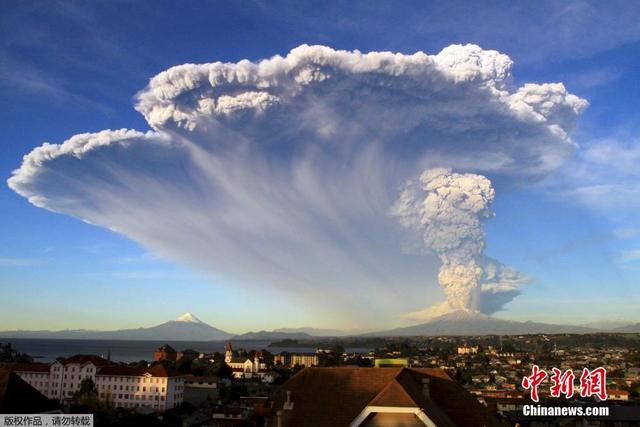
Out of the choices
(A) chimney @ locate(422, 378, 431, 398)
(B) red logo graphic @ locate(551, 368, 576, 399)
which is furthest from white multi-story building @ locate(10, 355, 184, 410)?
(A) chimney @ locate(422, 378, 431, 398)

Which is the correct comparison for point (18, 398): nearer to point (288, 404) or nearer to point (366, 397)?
point (288, 404)

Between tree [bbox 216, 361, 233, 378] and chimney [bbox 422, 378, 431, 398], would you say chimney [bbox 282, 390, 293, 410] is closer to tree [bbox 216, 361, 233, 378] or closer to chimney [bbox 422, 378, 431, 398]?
chimney [bbox 422, 378, 431, 398]

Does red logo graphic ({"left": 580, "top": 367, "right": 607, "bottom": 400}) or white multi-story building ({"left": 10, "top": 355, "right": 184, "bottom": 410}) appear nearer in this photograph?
red logo graphic ({"left": 580, "top": 367, "right": 607, "bottom": 400})

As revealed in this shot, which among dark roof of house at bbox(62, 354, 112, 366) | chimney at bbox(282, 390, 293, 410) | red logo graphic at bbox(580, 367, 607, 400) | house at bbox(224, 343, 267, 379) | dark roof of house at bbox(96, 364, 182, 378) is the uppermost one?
chimney at bbox(282, 390, 293, 410)

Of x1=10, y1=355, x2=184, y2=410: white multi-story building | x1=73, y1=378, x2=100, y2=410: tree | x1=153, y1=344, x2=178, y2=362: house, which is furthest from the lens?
x1=153, y1=344, x2=178, y2=362: house

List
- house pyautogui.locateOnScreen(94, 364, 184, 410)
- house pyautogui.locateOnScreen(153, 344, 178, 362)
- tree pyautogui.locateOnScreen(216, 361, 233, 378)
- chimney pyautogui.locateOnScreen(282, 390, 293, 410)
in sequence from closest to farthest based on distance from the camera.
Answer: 1. chimney pyautogui.locateOnScreen(282, 390, 293, 410)
2. house pyautogui.locateOnScreen(94, 364, 184, 410)
3. tree pyautogui.locateOnScreen(216, 361, 233, 378)
4. house pyautogui.locateOnScreen(153, 344, 178, 362)

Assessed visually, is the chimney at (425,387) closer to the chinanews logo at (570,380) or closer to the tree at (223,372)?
the chinanews logo at (570,380)
